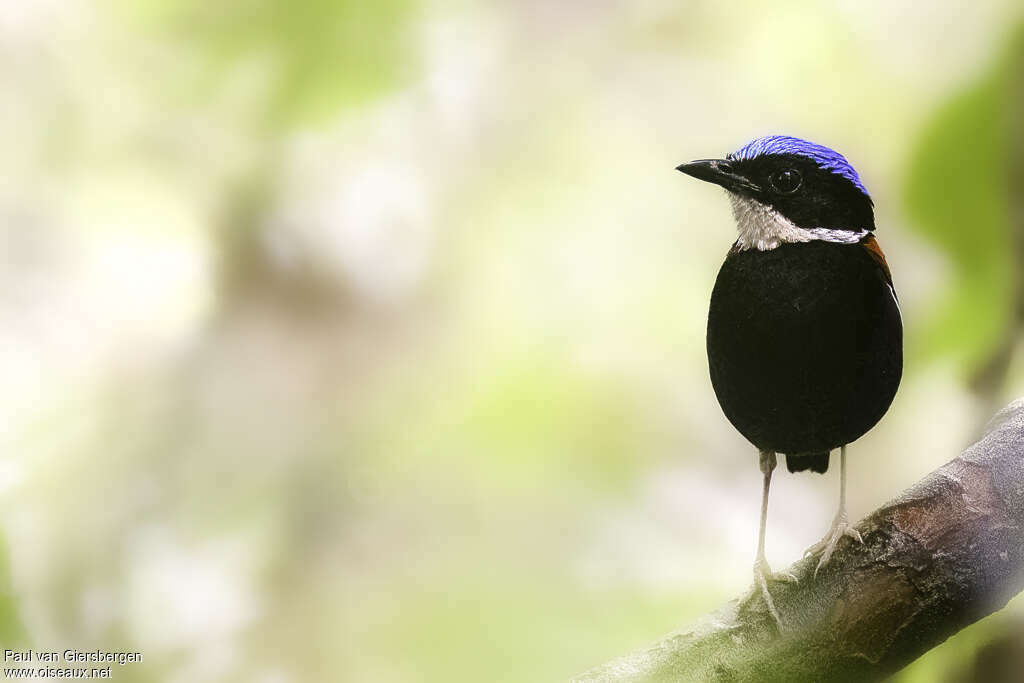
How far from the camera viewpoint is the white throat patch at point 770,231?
783mm

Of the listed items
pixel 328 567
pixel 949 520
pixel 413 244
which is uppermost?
pixel 413 244

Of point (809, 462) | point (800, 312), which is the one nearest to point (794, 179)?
point (800, 312)

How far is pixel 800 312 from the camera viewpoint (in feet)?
2.46

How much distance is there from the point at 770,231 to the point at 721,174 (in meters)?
0.06

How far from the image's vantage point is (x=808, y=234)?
784 millimetres

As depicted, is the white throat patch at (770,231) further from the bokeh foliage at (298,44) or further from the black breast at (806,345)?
the bokeh foliage at (298,44)

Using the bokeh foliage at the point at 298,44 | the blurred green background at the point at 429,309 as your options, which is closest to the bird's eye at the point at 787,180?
the blurred green background at the point at 429,309

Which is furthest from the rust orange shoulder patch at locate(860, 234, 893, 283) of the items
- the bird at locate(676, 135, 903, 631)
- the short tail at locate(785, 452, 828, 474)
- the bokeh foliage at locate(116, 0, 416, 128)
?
the bokeh foliage at locate(116, 0, 416, 128)

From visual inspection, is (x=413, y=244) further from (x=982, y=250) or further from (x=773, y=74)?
(x=982, y=250)

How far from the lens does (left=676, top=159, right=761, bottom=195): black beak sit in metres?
0.79

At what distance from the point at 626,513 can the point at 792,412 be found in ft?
1.07

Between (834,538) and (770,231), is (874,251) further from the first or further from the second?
(834,538)

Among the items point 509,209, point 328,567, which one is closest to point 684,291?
point 509,209

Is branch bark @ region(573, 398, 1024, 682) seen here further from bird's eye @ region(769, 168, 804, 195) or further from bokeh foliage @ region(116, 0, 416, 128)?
bokeh foliage @ region(116, 0, 416, 128)
